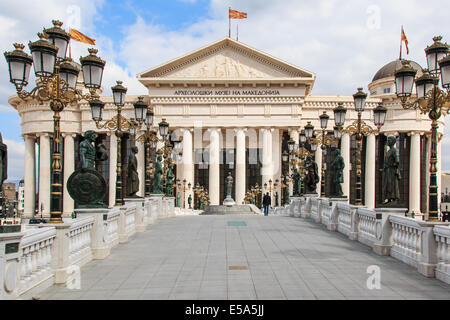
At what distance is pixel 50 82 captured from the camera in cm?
1096

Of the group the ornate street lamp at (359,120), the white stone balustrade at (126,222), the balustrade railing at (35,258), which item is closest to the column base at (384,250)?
the ornate street lamp at (359,120)

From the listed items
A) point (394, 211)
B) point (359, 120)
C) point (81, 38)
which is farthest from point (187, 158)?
point (394, 211)

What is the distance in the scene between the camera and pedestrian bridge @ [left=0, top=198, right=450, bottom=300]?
8650mm

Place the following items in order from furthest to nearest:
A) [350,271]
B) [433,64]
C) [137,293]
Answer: [433,64]
[350,271]
[137,293]

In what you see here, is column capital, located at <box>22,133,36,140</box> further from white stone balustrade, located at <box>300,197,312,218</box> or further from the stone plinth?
white stone balustrade, located at <box>300,197,312,218</box>

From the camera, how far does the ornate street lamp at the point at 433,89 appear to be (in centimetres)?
1129

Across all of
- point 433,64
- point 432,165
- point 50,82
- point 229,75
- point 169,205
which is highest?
point 229,75

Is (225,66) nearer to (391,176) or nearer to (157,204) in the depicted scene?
(157,204)

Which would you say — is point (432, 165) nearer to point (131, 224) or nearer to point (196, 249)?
point (196, 249)

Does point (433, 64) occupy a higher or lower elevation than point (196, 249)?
higher

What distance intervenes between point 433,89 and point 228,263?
6.99 metres

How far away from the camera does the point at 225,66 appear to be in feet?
198
